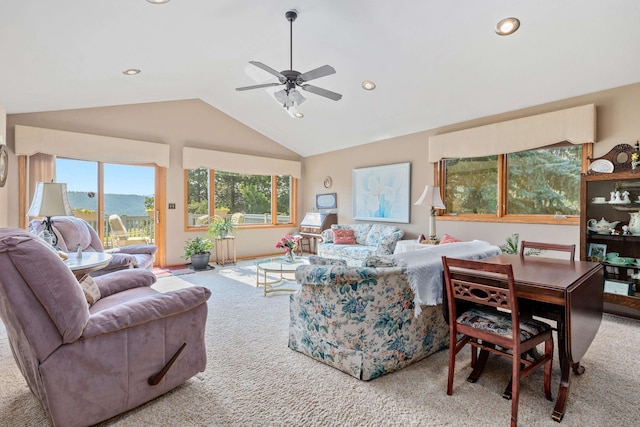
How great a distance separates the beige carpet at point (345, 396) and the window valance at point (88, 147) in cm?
296

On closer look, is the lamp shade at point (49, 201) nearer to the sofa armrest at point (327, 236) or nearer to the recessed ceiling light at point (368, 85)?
the recessed ceiling light at point (368, 85)

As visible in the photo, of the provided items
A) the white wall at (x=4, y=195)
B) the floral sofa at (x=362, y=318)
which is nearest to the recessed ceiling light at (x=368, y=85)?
the floral sofa at (x=362, y=318)

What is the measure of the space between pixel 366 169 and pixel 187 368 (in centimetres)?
472

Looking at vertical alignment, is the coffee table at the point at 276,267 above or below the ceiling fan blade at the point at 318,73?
below

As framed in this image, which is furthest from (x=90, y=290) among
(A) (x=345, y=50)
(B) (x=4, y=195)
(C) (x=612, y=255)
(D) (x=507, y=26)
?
(C) (x=612, y=255)

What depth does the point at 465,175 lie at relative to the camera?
471 centimetres

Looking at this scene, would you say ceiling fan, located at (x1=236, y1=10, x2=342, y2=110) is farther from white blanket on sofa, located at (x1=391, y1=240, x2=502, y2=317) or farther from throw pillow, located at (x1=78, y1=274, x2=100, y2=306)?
throw pillow, located at (x1=78, y1=274, x2=100, y2=306)

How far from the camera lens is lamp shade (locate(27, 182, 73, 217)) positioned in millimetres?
2711

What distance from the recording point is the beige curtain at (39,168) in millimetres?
4438

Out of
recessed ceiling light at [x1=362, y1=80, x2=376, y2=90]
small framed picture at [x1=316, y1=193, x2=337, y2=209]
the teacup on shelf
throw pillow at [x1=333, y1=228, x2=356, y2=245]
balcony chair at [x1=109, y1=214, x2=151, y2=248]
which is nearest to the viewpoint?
the teacup on shelf

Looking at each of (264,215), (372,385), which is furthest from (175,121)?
(372,385)

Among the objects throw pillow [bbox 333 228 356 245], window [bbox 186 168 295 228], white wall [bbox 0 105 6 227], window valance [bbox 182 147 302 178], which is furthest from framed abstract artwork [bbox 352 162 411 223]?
white wall [bbox 0 105 6 227]

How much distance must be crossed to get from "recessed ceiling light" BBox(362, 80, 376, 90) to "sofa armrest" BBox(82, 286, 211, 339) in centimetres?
340

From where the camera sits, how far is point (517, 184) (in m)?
4.19
